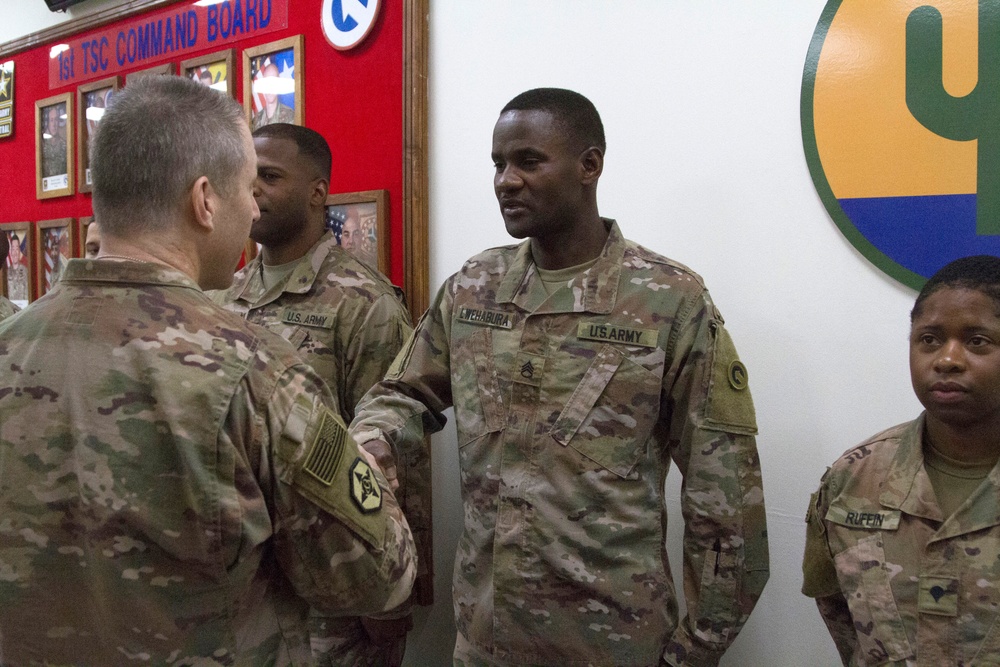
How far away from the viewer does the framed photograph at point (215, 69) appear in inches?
110

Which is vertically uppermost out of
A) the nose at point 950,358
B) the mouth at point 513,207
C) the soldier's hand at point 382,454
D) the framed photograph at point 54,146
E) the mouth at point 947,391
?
the framed photograph at point 54,146

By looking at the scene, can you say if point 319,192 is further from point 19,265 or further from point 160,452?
point 19,265

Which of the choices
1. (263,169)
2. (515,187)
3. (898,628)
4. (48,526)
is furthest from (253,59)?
(898,628)

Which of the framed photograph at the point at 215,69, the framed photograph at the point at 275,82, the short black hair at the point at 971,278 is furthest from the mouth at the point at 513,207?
the framed photograph at the point at 215,69

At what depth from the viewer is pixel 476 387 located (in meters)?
1.65

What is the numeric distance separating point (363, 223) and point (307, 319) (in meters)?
0.50

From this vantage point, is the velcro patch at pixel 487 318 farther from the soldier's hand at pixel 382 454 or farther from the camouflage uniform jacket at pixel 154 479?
the camouflage uniform jacket at pixel 154 479

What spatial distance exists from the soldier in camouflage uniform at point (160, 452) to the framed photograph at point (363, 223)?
4.43 ft

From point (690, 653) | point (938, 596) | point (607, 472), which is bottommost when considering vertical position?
point (690, 653)

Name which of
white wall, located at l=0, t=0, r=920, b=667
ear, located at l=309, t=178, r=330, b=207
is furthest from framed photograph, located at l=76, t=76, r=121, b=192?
white wall, located at l=0, t=0, r=920, b=667

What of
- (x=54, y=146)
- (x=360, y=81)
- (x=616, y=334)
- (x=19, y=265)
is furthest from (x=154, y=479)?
(x=19, y=265)

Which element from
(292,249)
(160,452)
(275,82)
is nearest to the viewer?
(160,452)

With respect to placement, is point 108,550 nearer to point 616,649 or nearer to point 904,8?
point 616,649

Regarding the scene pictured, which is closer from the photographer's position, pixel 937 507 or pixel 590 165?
pixel 937 507
